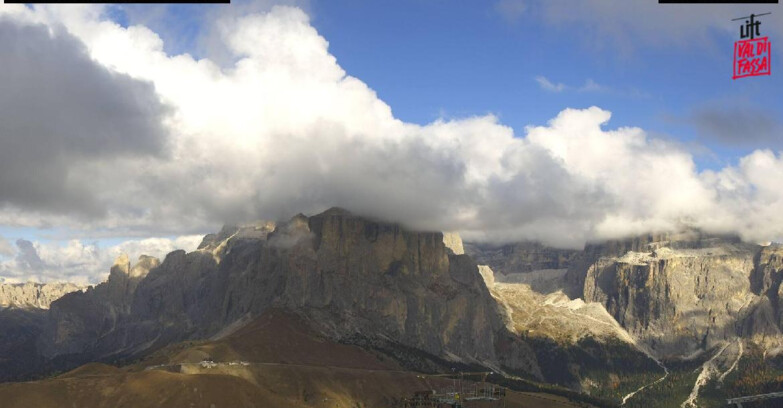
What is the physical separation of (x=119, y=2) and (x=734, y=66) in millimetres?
82669

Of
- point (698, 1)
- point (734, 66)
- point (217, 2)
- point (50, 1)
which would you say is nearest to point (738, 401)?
point (734, 66)

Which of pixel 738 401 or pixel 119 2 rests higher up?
pixel 119 2

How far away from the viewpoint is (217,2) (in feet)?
263

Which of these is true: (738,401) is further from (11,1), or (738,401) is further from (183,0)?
(11,1)

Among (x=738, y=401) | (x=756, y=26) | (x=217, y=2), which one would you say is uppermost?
(x=756, y=26)

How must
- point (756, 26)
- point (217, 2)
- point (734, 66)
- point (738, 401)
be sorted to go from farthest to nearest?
1. point (738, 401)
2. point (734, 66)
3. point (756, 26)
4. point (217, 2)

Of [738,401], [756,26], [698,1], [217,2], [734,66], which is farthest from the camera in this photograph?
[738,401]

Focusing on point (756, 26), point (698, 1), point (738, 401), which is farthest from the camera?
point (738, 401)

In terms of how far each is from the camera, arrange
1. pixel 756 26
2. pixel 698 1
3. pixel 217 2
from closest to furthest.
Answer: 1. pixel 217 2
2. pixel 698 1
3. pixel 756 26

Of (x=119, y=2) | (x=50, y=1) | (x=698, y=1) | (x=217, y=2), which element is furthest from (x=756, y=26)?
(x=50, y=1)

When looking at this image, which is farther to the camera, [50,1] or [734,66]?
[734,66]

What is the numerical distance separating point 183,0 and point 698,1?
54.3 m

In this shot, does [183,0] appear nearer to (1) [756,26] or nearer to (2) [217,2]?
(2) [217,2]

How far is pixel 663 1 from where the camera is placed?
84250 millimetres
